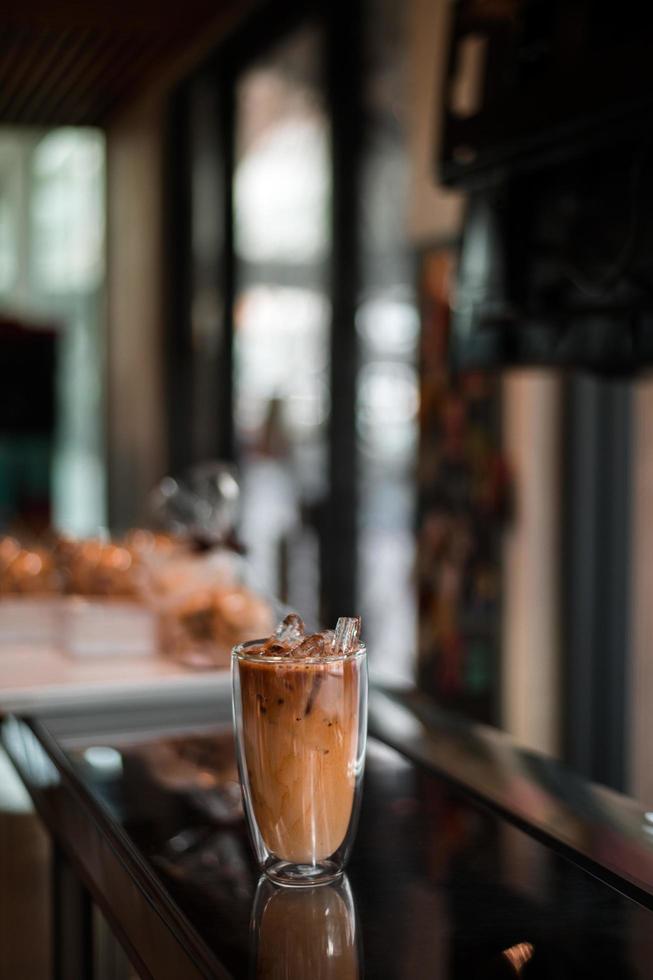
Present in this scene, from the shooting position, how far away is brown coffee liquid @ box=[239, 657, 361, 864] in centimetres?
91

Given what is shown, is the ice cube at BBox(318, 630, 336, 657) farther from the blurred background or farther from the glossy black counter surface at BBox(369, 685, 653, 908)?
the blurred background

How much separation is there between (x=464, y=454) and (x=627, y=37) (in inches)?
58.4

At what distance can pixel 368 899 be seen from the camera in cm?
87

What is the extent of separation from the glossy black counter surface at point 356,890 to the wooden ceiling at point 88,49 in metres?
4.98

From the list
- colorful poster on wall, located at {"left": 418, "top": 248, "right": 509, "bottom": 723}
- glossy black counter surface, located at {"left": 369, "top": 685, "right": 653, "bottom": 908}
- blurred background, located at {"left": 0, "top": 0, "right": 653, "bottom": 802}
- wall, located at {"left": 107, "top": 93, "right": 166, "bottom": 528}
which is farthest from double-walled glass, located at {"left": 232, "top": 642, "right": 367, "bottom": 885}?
wall, located at {"left": 107, "top": 93, "right": 166, "bottom": 528}

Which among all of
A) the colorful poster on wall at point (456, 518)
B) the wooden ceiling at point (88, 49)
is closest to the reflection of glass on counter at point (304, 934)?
the colorful poster on wall at point (456, 518)

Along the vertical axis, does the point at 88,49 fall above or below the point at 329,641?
above

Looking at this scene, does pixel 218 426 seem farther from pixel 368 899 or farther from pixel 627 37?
pixel 368 899

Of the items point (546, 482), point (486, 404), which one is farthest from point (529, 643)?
point (486, 404)

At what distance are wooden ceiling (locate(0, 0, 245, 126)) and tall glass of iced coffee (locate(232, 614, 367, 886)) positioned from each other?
16.7 ft

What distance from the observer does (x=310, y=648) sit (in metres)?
0.95

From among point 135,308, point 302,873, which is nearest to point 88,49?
point 135,308

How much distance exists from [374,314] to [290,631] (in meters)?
3.32

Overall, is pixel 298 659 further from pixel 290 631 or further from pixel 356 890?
Answer: pixel 356 890
